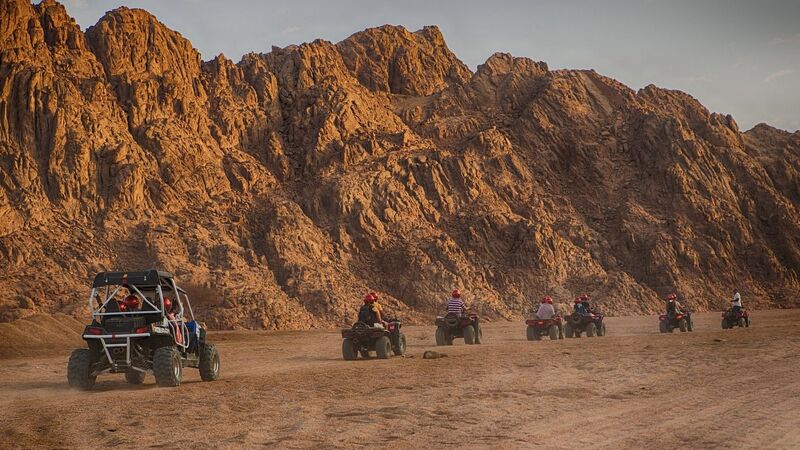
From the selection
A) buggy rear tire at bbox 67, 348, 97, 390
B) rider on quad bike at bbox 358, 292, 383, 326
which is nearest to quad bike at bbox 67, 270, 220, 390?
buggy rear tire at bbox 67, 348, 97, 390

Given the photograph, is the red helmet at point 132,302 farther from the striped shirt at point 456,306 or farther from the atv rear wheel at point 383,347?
the striped shirt at point 456,306

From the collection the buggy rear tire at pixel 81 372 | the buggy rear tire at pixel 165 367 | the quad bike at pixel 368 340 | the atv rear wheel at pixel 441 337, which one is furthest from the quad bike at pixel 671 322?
the buggy rear tire at pixel 81 372

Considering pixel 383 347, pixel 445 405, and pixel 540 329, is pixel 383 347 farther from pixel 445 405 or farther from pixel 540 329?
pixel 445 405

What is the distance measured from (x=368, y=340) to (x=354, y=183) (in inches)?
1638

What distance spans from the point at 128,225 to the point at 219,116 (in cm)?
1645

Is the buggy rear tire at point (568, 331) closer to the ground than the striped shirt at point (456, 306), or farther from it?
closer to the ground

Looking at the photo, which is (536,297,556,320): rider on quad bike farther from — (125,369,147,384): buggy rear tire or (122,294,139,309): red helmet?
(122,294,139,309): red helmet

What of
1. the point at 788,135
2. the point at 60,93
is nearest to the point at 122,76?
the point at 60,93

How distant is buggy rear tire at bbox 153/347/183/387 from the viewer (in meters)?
17.6

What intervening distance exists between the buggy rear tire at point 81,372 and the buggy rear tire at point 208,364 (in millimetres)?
2471

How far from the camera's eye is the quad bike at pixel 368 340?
2625 cm

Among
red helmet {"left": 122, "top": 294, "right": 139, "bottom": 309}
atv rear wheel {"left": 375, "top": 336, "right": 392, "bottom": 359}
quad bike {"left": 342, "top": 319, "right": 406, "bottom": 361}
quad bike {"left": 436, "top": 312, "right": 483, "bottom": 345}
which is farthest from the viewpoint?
quad bike {"left": 436, "top": 312, "right": 483, "bottom": 345}

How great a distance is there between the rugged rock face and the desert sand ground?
3261 cm

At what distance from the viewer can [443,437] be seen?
36.4ft
